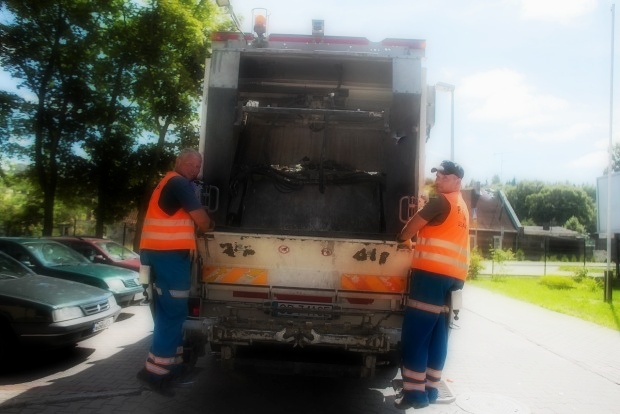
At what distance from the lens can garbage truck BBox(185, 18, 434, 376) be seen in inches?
156

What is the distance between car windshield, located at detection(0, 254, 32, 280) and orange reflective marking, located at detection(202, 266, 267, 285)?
3313 mm

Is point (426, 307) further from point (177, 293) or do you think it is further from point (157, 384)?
point (157, 384)

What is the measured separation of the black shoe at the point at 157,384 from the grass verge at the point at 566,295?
832 centimetres

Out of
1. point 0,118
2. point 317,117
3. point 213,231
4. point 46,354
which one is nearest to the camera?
point 213,231

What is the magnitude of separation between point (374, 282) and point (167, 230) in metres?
1.60

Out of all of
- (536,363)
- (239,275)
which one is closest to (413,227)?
(239,275)

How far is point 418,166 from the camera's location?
4.35m

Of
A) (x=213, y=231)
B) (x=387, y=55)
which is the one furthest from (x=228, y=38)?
(x=213, y=231)

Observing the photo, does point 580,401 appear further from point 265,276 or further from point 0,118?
point 0,118

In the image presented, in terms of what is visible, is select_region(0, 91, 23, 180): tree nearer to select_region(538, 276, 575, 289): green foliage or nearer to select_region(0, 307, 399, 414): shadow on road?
select_region(0, 307, 399, 414): shadow on road

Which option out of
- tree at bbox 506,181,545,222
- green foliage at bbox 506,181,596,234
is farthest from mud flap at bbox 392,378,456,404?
tree at bbox 506,181,545,222

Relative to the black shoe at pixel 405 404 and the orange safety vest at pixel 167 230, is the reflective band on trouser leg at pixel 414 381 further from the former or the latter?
the orange safety vest at pixel 167 230

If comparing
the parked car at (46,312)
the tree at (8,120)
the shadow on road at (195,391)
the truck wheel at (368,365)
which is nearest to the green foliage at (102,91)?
the tree at (8,120)

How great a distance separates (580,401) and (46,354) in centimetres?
561
